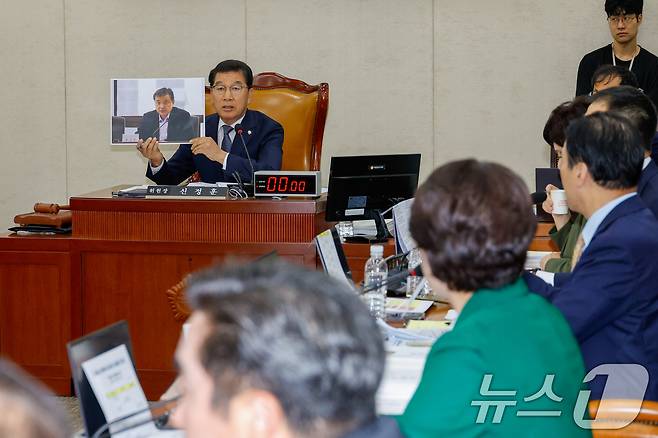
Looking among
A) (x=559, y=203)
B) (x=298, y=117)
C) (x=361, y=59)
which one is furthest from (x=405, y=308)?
(x=361, y=59)

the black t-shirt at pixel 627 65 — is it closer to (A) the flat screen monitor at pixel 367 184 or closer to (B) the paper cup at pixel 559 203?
(A) the flat screen monitor at pixel 367 184

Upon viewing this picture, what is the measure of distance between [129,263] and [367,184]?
1.05 metres

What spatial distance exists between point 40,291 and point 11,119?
9.74 ft

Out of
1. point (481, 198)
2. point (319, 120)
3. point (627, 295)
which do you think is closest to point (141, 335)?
point (319, 120)

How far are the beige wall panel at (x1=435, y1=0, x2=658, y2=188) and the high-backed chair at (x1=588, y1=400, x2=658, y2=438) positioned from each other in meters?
4.60

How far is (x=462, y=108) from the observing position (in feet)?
21.4

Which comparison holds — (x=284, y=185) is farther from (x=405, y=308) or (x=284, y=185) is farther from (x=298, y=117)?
(x=405, y=308)

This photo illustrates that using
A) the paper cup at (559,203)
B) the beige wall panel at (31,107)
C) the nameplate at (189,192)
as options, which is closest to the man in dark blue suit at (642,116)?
the paper cup at (559,203)

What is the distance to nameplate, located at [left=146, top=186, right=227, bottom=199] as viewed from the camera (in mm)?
4176

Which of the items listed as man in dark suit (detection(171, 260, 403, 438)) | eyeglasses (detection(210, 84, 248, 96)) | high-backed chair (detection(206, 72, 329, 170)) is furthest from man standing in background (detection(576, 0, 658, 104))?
man in dark suit (detection(171, 260, 403, 438))

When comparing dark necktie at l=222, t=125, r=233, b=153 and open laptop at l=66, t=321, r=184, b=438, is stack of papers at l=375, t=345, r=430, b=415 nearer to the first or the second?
open laptop at l=66, t=321, r=184, b=438

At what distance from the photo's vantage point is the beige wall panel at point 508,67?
641cm

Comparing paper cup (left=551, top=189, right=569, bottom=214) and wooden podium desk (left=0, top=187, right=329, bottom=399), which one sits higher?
paper cup (left=551, top=189, right=569, bottom=214)

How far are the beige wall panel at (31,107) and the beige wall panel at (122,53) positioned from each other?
0.09m
